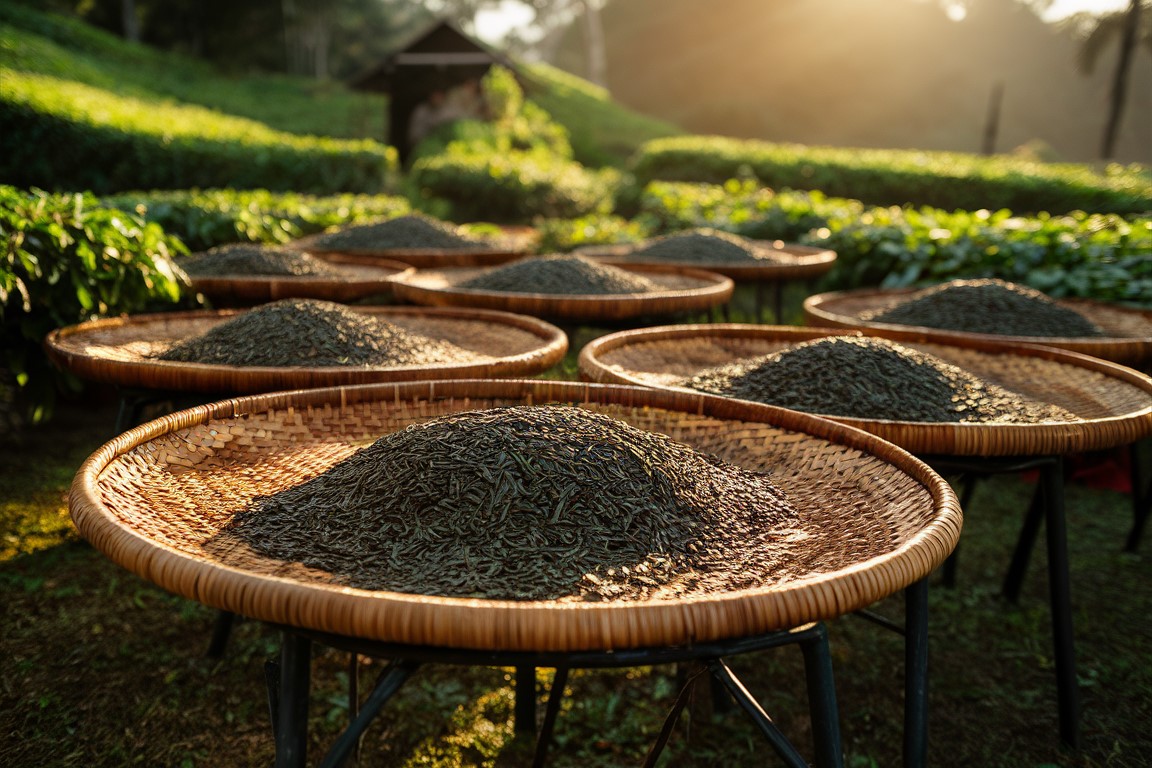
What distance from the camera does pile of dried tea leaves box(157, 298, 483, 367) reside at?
1.93 m

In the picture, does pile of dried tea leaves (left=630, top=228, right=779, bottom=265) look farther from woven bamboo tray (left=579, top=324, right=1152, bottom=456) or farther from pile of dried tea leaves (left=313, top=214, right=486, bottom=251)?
woven bamboo tray (left=579, top=324, right=1152, bottom=456)

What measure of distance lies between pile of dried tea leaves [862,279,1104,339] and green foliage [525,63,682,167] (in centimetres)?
1603

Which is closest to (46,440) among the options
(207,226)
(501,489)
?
(207,226)

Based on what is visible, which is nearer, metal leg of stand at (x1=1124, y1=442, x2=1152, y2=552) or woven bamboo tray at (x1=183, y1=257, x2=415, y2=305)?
woven bamboo tray at (x1=183, y1=257, x2=415, y2=305)

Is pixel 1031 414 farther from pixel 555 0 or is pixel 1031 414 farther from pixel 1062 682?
pixel 555 0

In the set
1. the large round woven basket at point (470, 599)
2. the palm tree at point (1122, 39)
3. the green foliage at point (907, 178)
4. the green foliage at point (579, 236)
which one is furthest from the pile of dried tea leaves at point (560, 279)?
the palm tree at point (1122, 39)

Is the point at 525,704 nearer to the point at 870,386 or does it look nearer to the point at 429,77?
the point at 870,386

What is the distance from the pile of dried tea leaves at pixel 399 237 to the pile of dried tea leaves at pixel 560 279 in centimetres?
93

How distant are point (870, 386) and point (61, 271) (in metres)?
2.40

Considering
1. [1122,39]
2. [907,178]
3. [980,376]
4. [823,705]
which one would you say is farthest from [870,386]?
[1122,39]

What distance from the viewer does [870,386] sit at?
5.92 feet

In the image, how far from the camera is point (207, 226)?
3.92 m

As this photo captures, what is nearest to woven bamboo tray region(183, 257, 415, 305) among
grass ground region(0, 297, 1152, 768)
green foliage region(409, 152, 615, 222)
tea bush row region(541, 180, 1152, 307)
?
grass ground region(0, 297, 1152, 768)

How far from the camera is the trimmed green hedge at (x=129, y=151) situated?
6.48 m
